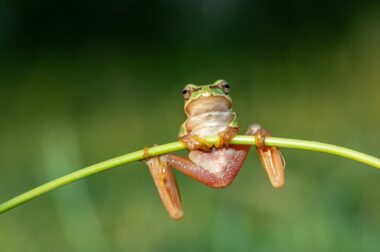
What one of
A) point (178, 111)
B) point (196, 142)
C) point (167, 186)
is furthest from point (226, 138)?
point (178, 111)

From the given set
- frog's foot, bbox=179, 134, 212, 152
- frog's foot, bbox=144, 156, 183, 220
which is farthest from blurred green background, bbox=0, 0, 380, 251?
frog's foot, bbox=179, 134, 212, 152

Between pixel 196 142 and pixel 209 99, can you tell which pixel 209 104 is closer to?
pixel 209 99

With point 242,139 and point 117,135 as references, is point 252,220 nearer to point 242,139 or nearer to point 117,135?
point 117,135

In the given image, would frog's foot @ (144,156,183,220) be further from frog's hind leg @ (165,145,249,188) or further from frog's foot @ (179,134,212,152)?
frog's foot @ (179,134,212,152)

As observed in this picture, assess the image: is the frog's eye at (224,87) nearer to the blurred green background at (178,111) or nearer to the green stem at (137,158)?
the green stem at (137,158)

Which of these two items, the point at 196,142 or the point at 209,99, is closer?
the point at 196,142
